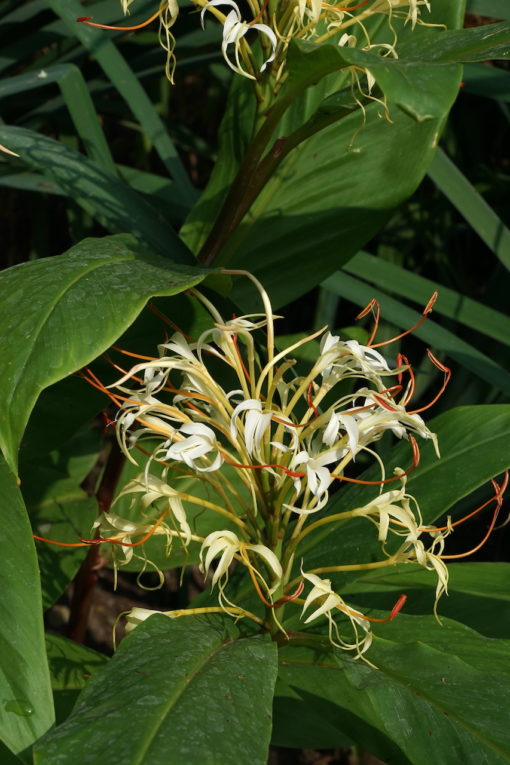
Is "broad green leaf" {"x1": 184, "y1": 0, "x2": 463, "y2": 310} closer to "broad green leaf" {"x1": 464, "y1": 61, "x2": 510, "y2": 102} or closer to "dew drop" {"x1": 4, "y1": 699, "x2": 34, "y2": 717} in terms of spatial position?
"broad green leaf" {"x1": 464, "y1": 61, "x2": 510, "y2": 102}

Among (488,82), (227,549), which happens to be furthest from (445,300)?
(227,549)

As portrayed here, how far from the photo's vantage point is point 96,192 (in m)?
0.87

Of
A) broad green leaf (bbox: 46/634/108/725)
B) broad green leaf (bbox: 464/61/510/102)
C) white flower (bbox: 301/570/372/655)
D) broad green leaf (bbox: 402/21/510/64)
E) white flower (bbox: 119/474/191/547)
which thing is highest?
broad green leaf (bbox: 402/21/510/64)

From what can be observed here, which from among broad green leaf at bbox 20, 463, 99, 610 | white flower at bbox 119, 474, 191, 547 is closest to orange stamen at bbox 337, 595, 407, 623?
white flower at bbox 119, 474, 191, 547

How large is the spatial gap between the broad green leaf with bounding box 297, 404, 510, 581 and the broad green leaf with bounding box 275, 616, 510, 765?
0.35ft

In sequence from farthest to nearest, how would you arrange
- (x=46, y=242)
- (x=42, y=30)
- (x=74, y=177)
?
(x=46, y=242), (x=42, y=30), (x=74, y=177)

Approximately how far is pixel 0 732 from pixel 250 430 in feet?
0.87

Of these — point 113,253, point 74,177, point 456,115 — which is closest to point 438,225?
point 456,115

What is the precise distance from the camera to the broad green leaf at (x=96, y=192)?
0.85 metres

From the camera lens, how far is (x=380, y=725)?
0.63m

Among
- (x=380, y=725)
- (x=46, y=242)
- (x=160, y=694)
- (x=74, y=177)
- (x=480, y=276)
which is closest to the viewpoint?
(x=160, y=694)

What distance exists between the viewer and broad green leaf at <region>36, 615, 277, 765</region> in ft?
1.56

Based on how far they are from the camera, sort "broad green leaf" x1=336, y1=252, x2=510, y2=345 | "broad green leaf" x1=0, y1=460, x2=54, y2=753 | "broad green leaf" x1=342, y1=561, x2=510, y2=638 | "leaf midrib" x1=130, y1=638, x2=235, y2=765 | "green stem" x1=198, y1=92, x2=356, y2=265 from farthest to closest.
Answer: "broad green leaf" x1=336, y1=252, x2=510, y2=345, "broad green leaf" x1=342, y1=561, x2=510, y2=638, "green stem" x1=198, y1=92, x2=356, y2=265, "broad green leaf" x1=0, y1=460, x2=54, y2=753, "leaf midrib" x1=130, y1=638, x2=235, y2=765

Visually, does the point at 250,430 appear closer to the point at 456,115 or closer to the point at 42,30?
the point at 42,30
